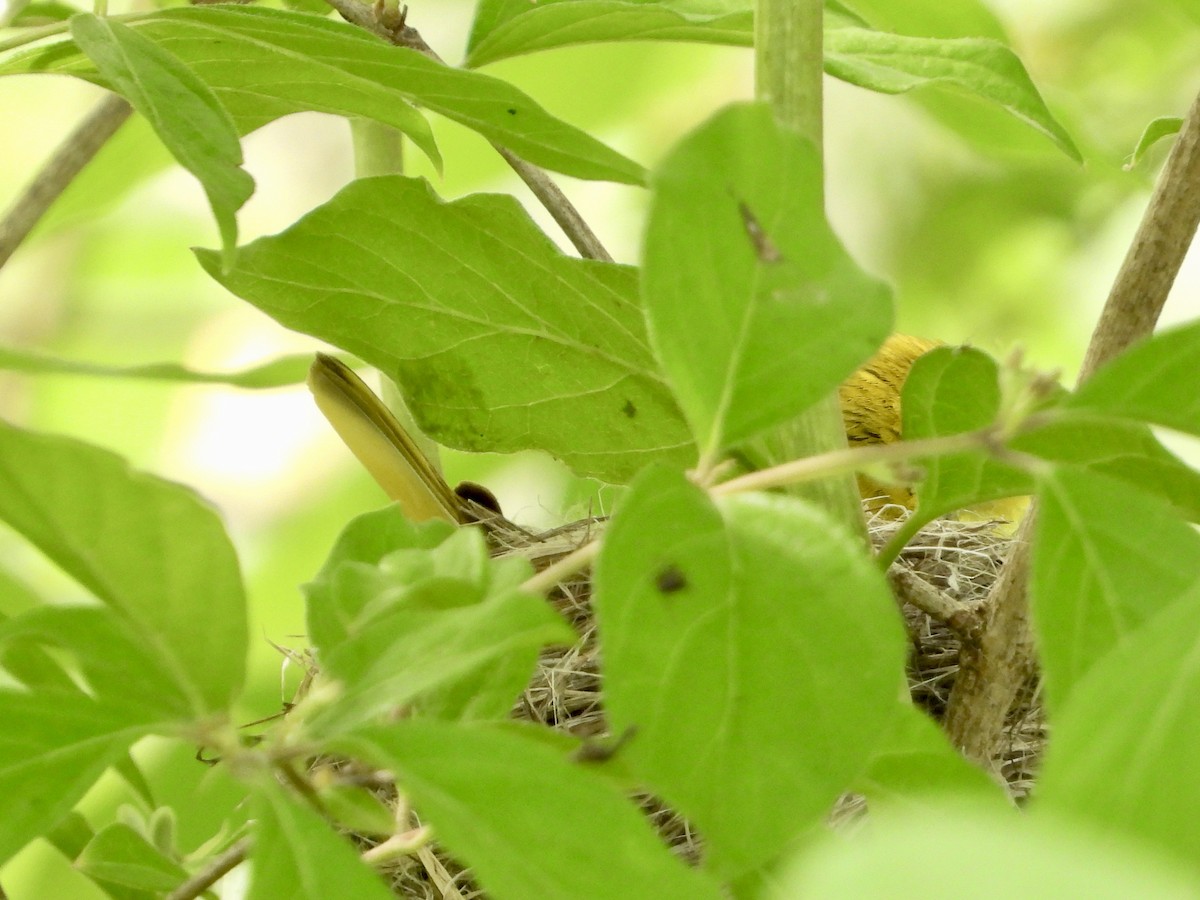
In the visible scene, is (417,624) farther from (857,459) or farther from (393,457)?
(393,457)

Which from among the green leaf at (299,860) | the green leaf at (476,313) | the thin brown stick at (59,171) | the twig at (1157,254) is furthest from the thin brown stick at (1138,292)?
the thin brown stick at (59,171)

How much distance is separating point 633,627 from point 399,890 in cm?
42

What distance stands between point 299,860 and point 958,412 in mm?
179

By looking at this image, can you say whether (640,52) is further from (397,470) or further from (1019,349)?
(1019,349)

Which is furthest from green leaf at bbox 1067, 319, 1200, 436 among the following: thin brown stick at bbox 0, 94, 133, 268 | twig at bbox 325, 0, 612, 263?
thin brown stick at bbox 0, 94, 133, 268

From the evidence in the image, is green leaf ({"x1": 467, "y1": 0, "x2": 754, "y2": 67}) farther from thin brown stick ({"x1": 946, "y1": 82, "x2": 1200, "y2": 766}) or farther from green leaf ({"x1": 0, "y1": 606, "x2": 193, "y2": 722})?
green leaf ({"x1": 0, "y1": 606, "x2": 193, "y2": 722})

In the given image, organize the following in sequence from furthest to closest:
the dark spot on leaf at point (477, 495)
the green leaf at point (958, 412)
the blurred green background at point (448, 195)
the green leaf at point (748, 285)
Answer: the blurred green background at point (448, 195) < the dark spot on leaf at point (477, 495) < the green leaf at point (958, 412) < the green leaf at point (748, 285)

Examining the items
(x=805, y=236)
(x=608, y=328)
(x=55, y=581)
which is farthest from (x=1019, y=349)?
(x=55, y=581)

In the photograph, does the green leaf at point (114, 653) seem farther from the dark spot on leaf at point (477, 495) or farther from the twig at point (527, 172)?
the dark spot on leaf at point (477, 495)

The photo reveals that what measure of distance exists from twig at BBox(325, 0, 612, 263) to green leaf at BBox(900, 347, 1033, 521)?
201 millimetres

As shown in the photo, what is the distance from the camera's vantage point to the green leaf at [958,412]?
0.98ft

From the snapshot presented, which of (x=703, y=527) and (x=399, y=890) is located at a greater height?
(x=703, y=527)

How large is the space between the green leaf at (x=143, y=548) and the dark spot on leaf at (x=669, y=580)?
82mm

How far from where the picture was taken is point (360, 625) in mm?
224
